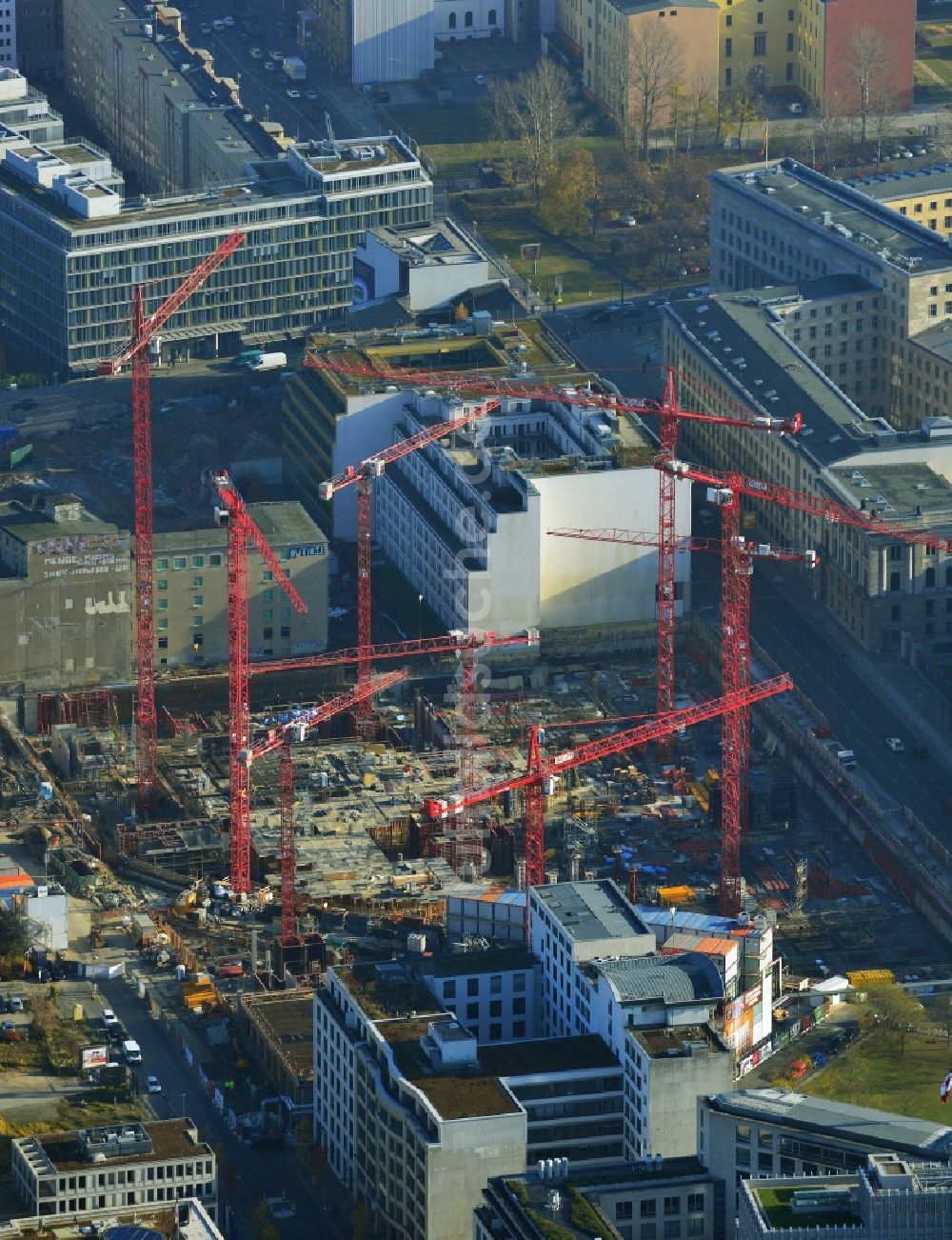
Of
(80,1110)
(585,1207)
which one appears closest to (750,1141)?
(585,1207)

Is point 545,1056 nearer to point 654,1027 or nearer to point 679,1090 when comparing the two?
point 654,1027

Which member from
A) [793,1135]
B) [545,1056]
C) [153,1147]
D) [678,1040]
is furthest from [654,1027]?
[153,1147]

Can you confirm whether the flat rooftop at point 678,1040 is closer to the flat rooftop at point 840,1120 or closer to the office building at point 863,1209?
the flat rooftop at point 840,1120

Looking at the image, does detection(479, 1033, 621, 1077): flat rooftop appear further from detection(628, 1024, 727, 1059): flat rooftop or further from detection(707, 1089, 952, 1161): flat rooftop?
detection(707, 1089, 952, 1161): flat rooftop

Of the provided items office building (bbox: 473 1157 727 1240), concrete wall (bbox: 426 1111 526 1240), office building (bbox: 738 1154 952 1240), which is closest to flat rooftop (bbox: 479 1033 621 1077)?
concrete wall (bbox: 426 1111 526 1240)

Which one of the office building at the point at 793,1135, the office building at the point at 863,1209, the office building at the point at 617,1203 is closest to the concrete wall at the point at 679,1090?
the office building at the point at 617,1203

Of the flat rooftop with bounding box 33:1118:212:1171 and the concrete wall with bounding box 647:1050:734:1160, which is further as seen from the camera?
the concrete wall with bounding box 647:1050:734:1160

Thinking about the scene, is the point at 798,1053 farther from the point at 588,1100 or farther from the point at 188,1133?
the point at 188,1133
